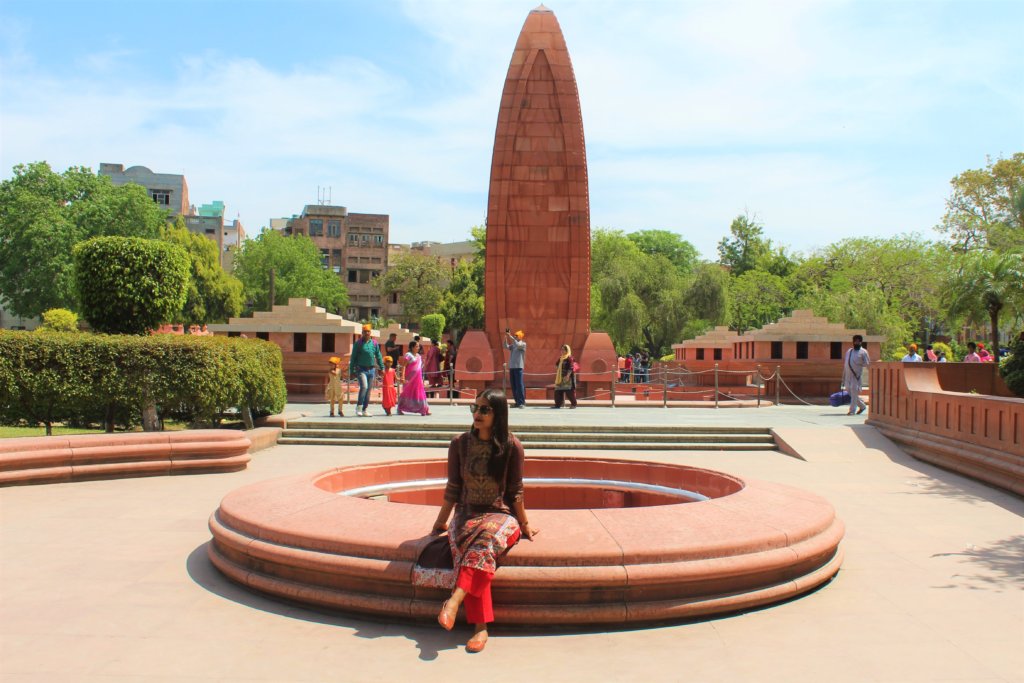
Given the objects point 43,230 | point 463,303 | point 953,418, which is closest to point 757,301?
point 463,303

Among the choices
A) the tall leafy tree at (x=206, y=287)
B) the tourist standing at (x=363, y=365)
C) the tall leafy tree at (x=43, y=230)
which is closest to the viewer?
the tourist standing at (x=363, y=365)

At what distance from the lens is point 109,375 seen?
32.8 feet

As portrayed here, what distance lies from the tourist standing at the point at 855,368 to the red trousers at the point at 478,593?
1241cm

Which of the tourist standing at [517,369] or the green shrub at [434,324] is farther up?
the green shrub at [434,324]

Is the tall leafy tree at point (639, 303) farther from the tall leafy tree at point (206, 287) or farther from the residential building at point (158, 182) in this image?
the residential building at point (158, 182)

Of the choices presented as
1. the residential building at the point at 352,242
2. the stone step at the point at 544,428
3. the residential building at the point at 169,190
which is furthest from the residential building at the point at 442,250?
the stone step at the point at 544,428

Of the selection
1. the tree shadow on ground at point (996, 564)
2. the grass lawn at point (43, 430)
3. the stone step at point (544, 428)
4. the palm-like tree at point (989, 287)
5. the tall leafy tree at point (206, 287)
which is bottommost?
the tree shadow on ground at point (996, 564)

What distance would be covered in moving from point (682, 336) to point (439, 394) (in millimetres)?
25657

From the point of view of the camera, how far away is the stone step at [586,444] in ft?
39.9

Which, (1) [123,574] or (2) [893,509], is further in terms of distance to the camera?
(2) [893,509]

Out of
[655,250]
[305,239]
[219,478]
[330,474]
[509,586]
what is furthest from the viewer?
[655,250]

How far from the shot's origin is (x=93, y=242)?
11250 mm

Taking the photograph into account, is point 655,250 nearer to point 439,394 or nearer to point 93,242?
point 439,394

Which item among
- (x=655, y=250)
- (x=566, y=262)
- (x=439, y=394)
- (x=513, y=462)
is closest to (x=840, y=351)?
(x=566, y=262)
